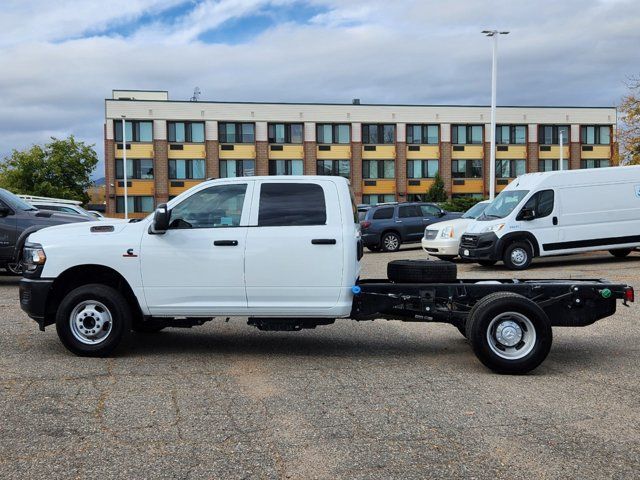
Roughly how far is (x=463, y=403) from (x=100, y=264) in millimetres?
4005

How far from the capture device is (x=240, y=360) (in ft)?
24.5

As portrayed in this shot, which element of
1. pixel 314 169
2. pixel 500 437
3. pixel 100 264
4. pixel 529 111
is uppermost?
pixel 529 111

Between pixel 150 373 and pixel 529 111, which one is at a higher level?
pixel 529 111

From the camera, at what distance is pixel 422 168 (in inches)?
2486

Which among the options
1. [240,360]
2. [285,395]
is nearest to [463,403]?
[285,395]

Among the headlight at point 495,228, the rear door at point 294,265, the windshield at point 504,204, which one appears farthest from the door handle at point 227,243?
the windshield at point 504,204

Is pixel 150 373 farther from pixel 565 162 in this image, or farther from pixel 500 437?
pixel 565 162

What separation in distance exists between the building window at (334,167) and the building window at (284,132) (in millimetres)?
3176

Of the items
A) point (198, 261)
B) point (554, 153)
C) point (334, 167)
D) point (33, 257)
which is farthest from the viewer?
point (554, 153)

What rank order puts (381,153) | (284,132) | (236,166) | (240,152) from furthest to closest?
1. (381,153)
2. (284,132)
3. (236,166)
4. (240,152)

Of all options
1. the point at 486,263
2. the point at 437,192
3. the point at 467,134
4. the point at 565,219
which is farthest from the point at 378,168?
the point at 565,219

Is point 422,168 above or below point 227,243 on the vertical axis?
above

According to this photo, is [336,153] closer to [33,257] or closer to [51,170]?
[51,170]

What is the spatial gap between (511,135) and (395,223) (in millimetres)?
41467
